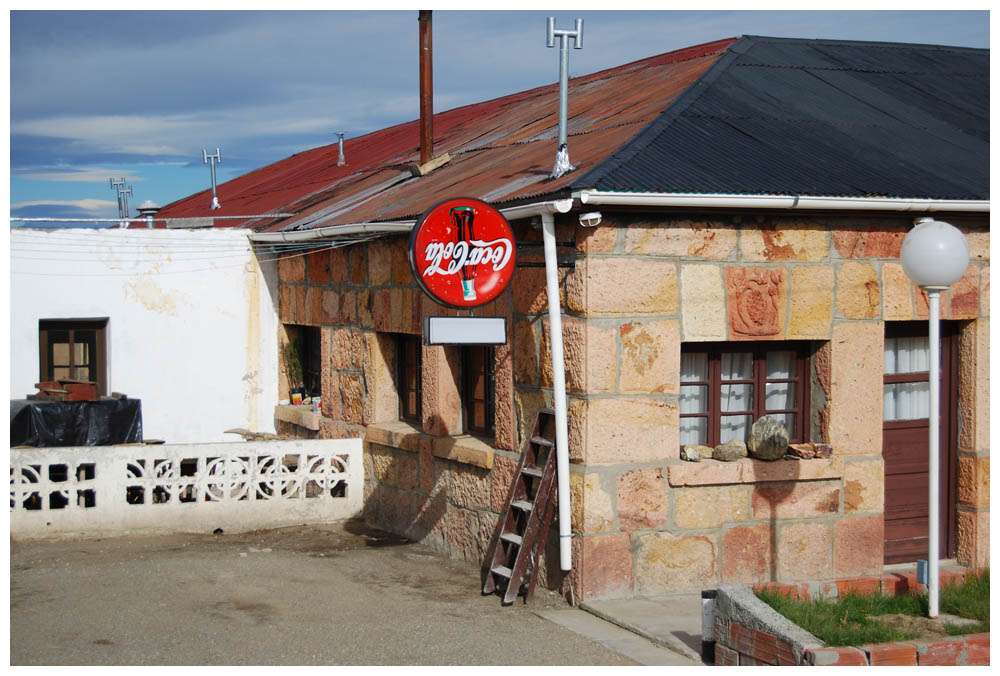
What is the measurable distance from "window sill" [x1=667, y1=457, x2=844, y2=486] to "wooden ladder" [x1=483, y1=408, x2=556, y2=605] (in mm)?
827

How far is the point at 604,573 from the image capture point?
315 inches

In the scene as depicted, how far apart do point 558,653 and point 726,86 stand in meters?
4.98

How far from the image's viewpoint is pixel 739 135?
350 inches

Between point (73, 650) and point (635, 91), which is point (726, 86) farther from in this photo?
point (73, 650)

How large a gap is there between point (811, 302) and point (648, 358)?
1251mm

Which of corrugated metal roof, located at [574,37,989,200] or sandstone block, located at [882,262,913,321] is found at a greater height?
corrugated metal roof, located at [574,37,989,200]

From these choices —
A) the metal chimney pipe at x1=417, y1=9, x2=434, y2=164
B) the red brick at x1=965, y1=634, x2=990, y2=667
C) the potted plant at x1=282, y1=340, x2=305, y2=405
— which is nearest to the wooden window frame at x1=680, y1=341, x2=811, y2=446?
the red brick at x1=965, y1=634, x2=990, y2=667

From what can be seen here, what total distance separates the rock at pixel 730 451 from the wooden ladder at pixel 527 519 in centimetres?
114

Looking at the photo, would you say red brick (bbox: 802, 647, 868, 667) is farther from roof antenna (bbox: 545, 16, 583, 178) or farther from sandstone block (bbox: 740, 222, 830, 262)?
roof antenna (bbox: 545, 16, 583, 178)

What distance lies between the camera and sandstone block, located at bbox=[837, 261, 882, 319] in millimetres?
8461

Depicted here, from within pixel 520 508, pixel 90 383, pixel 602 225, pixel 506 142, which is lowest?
pixel 520 508

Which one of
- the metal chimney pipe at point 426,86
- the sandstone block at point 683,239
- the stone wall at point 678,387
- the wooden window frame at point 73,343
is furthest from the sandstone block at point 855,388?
the wooden window frame at point 73,343

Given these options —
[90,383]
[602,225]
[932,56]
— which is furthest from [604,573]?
[932,56]

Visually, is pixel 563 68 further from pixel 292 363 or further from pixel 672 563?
pixel 292 363
